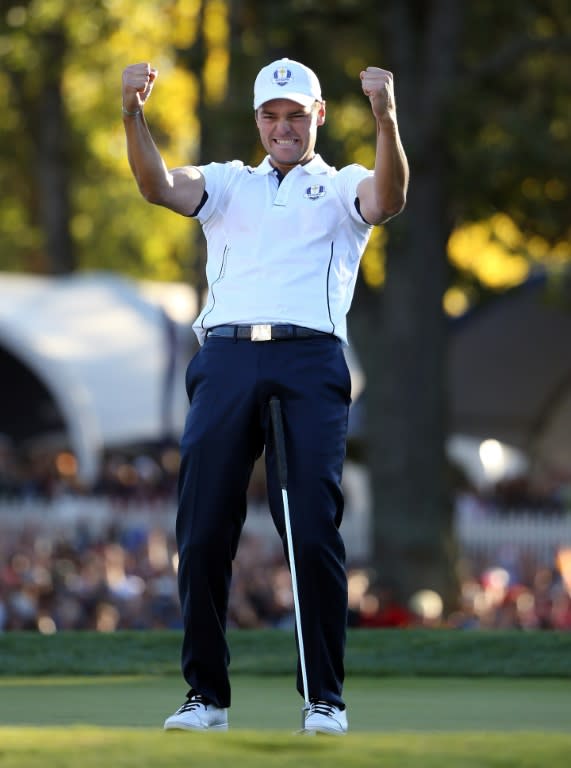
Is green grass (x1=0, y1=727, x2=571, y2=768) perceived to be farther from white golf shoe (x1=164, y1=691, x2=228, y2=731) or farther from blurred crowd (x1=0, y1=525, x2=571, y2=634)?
blurred crowd (x1=0, y1=525, x2=571, y2=634)

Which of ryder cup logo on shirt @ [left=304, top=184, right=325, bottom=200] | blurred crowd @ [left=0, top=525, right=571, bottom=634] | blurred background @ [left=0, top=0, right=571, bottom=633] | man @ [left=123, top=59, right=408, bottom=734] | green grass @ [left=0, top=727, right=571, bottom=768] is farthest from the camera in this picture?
blurred background @ [left=0, top=0, right=571, bottom=633]

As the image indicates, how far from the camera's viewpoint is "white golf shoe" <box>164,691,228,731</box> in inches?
217

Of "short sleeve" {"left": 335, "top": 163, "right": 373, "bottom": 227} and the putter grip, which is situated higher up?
"short sleeve" {"left": 335, "top": 163, "right": 373, "bottom": 227}

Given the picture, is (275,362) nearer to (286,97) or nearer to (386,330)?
(286,97)

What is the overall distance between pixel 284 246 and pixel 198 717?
137cm

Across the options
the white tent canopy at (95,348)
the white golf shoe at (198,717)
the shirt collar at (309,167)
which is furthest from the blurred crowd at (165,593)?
the shirt collar at (309,167)

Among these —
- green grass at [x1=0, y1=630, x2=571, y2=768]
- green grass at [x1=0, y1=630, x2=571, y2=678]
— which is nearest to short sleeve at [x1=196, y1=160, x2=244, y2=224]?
green grass at [x1=0, y1=630, x2=571, y2=768]

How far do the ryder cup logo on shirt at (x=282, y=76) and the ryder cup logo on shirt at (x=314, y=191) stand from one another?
313mm

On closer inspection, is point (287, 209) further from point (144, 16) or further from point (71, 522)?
point (144, 16)

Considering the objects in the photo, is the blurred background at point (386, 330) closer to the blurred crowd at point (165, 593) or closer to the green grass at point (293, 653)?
the blurred crowd at point (165, 593)

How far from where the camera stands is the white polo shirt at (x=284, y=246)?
566 cm

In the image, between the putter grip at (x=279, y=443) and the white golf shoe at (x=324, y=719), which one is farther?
the putter grip at (x=279, y=443)

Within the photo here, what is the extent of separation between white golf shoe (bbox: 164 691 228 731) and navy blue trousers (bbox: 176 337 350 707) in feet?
0.09

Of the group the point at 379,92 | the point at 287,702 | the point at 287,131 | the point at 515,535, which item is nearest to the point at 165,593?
the point at 515,535
